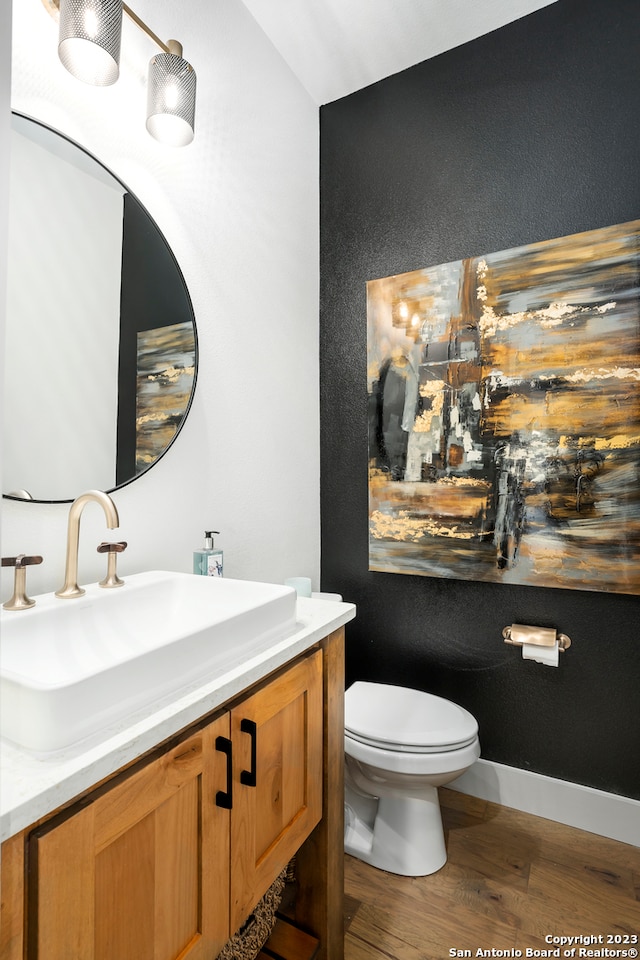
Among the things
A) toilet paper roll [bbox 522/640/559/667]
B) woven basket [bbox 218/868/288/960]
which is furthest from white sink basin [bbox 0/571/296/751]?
toilet paper roll [bbox 522/640/559/667]

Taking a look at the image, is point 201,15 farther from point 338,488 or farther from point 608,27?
point 338,488

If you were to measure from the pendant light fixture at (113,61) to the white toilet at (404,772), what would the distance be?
1752 mm

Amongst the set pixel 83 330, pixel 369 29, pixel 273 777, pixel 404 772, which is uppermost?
pixel 369 29

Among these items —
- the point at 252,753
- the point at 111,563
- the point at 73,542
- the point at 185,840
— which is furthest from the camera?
the point at 111,563

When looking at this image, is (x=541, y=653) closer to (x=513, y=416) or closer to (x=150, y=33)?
(x=513, y=416)

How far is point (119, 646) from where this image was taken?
1002 millimetres

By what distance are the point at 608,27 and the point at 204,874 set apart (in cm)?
258

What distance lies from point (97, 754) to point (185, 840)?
0.88 feet

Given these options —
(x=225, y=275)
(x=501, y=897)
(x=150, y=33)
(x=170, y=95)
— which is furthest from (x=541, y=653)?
(x=150, y=33)

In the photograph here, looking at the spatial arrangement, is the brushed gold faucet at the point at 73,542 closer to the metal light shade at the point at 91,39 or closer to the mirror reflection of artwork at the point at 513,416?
the metal light shade at the point at 91,39

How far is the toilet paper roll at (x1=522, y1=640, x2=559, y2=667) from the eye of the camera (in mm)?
1688

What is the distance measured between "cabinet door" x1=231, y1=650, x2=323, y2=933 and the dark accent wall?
950 millimetres

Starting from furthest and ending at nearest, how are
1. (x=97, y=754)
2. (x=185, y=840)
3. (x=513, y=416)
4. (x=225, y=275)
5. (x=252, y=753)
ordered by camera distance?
(x=513, y=416)
(x=225, y=275)
(x=252, y=753)
(x=185, y=840)
(x=97, y=754)

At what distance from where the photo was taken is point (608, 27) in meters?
1.71
